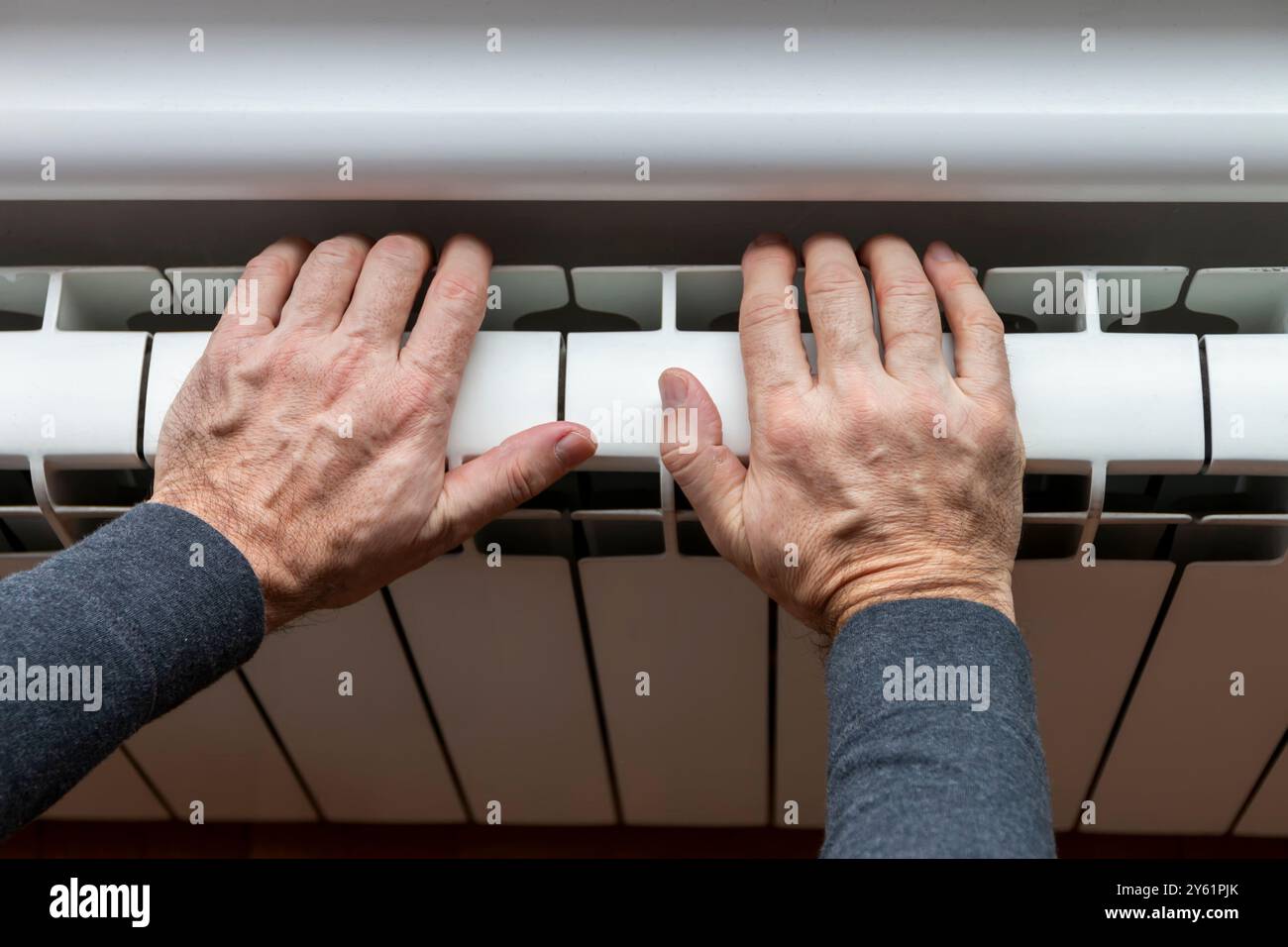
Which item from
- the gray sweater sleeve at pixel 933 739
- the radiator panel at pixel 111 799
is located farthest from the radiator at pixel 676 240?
the radiator panel at pixel 111 799

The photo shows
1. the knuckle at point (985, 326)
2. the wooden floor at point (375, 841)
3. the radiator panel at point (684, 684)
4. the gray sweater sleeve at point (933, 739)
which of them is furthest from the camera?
the wooden floor at point (375, 841)

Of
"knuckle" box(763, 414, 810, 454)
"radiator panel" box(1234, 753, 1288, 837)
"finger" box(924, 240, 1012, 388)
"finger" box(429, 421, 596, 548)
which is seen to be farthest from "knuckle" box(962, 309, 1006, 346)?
"radiator panel" box(1234, 753, 1288, 837)

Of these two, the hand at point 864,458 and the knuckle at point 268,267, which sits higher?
the knuckle at point 268,267

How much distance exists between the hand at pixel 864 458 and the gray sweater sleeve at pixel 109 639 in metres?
0.24

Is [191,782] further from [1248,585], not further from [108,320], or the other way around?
[1248,585]

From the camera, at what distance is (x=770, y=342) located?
467mm

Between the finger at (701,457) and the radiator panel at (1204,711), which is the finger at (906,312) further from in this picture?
the radiator panel at (1204,711)

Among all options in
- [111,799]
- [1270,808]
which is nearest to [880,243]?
[1270,808]

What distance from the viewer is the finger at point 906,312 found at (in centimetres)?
47

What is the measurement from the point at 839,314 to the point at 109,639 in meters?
0.39

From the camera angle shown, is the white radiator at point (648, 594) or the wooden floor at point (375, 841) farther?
the wooden floor at point (375, 841)

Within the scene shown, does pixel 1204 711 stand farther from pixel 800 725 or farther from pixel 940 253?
pixel 940 253
